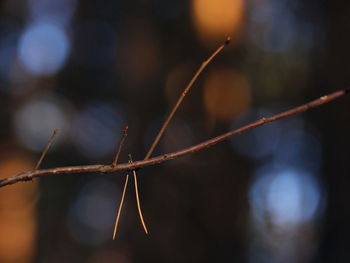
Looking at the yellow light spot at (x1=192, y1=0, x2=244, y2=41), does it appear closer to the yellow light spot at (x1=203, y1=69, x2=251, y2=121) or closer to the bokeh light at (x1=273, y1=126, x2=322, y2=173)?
the yellow light spot at (x1=203, y1=69, x2=251, y2=121)

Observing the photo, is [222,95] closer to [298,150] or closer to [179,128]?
[179,128]

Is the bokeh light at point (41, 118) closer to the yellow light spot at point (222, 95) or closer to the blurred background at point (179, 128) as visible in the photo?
the blurred background at point (179, 128)

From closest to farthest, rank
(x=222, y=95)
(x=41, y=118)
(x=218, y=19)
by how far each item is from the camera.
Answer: (x=222, y=95) < (x=218, y=19) < (x=41, y=118)

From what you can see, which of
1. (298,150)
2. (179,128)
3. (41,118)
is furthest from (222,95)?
(41,118)

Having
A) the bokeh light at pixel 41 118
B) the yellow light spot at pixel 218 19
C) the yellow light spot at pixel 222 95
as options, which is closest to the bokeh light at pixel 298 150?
the yellow light spot at pixel 222 95

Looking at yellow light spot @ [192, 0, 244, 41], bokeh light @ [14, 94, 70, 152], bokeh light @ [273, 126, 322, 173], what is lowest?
bokeh light @ [273, 126, 322, 173]

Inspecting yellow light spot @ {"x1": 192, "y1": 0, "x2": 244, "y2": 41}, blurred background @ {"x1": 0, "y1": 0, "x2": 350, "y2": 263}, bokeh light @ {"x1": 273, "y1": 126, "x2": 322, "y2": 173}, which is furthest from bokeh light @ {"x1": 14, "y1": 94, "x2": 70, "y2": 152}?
bokeh light @ {"x1": 273, "y1": 126, "x2": 322, "y2": 173}
